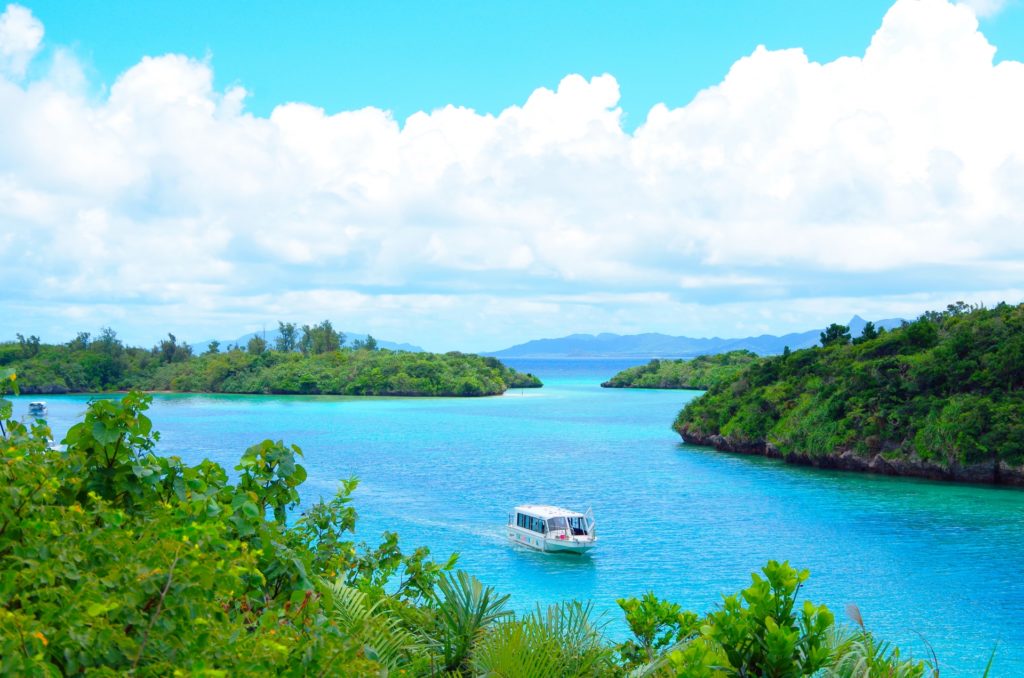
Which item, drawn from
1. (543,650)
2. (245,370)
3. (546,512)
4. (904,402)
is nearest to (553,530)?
(546,512)

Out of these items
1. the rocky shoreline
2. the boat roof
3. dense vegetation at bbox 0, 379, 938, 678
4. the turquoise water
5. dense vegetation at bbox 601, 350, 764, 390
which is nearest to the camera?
dense vegetation at bbox 0, 379, 938, 678

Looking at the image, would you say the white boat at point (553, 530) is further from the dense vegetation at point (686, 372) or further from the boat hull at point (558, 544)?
the dense vegetation at point (686, 372)

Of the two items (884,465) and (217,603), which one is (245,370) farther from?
(217,603)

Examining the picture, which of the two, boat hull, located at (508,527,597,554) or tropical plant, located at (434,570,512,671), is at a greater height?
tropical plant, located at (434,570,512,671)

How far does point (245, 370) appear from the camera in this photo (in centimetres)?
12575

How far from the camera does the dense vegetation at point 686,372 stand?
125 metres

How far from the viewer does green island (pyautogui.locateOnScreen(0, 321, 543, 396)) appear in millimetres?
117562

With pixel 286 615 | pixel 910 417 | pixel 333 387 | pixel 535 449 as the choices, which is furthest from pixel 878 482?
pixel 333 387

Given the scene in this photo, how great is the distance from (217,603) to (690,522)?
97.0ft

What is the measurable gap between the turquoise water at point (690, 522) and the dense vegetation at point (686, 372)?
64.6 metres

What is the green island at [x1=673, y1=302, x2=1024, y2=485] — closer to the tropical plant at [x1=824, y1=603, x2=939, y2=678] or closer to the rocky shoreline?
the rocky shoreline

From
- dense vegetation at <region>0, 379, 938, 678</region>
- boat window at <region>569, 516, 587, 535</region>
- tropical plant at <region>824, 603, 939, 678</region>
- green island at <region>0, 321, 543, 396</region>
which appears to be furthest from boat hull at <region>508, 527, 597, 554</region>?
green island at <region>0, 321, 543, 396</region>

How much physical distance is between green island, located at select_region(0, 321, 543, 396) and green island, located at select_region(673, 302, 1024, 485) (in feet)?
237

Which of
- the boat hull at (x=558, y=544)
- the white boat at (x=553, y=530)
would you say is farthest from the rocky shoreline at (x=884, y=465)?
the boat hull at (x=558, y=544)
